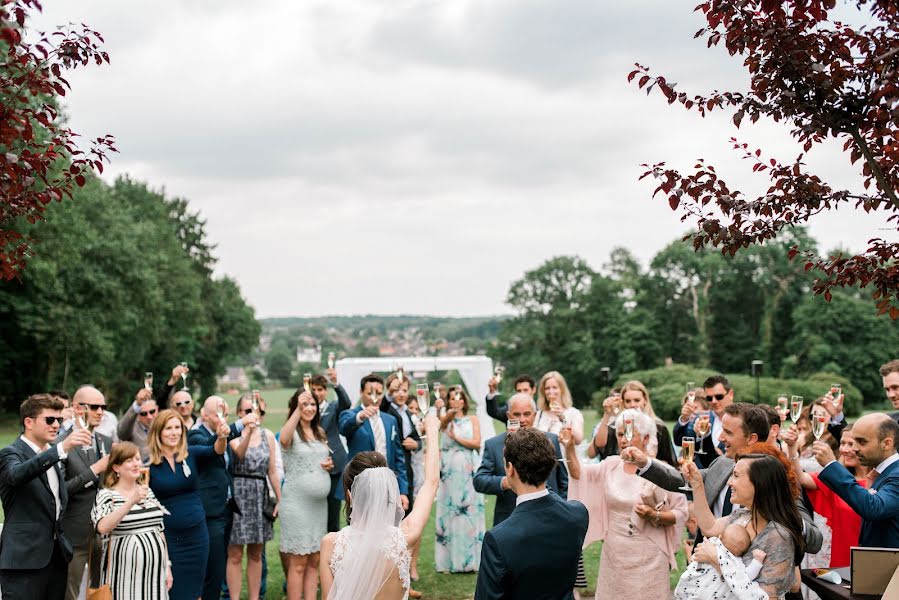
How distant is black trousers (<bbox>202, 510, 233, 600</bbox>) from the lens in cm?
684

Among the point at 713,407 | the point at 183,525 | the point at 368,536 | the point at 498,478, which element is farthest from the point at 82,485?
the point at 713,407

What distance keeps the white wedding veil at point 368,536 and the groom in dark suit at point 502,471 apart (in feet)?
6.55

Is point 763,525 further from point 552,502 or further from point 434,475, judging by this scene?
point 434,475

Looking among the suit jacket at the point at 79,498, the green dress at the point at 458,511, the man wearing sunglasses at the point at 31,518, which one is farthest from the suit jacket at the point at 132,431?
the green dress at the point at 458,511

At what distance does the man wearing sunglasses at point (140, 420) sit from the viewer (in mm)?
7969

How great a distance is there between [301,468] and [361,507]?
11.8 feet

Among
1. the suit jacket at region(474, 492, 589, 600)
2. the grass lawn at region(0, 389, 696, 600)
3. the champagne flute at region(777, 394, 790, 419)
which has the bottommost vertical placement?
the grass lawn at region(0, 389, 696, 600)

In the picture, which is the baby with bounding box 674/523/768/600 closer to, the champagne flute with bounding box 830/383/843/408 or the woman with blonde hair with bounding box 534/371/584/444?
the champagne flute with bounding box 830/383/843/408

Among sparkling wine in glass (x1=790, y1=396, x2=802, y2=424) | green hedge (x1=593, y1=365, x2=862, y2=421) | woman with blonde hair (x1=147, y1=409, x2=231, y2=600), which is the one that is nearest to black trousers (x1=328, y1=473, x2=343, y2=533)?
woman with blonde hair (x1=147, y1=409, x2=231, y2=600)

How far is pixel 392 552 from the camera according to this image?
3914mm

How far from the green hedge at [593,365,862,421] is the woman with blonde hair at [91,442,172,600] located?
28469mm

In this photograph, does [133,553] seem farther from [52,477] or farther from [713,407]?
[713,407]

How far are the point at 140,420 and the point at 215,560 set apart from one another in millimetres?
1941

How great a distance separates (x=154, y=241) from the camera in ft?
133
